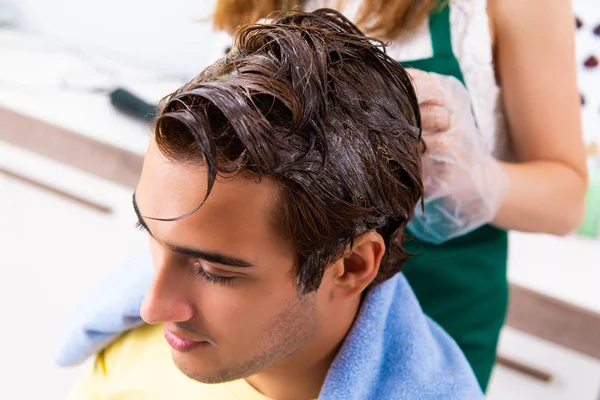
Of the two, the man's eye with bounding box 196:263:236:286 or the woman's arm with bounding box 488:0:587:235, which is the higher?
the woman's arm with bounding box 488:0:587:235

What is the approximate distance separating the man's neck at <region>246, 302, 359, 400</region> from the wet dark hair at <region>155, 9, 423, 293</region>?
0.41 ft

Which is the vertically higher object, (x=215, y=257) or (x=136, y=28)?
(x=215, y=257)

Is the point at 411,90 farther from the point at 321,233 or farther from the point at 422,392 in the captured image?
the point at 422,392

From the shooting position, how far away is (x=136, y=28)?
1803mm

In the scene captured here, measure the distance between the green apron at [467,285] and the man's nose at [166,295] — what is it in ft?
1.22

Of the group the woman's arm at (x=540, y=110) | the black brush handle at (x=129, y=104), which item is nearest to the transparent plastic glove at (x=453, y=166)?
the woman's arm at (x=540, y=110)

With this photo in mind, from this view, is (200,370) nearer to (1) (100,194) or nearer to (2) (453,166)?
(2) (453,166)

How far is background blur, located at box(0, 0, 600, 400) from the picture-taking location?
4.32 feet

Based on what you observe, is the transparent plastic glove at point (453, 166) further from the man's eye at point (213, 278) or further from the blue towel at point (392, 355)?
the man's eye at point (213, 278)

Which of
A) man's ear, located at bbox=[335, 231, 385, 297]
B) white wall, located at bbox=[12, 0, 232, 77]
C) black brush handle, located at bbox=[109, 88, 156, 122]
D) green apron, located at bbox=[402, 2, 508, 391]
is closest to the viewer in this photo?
man's ear, located at bbox=[335, 231, 385, 297]

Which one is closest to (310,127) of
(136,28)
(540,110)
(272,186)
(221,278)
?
(272,186)

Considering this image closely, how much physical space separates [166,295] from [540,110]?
1.70ft

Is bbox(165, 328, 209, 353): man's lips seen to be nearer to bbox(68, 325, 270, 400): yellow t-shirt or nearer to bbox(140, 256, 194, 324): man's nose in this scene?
bbox(140, 256, 194, 324): man's nose

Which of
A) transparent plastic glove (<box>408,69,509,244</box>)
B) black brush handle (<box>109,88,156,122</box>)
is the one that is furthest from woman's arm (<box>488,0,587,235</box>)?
black brush handle (<box>109,88,156,122</box>)
